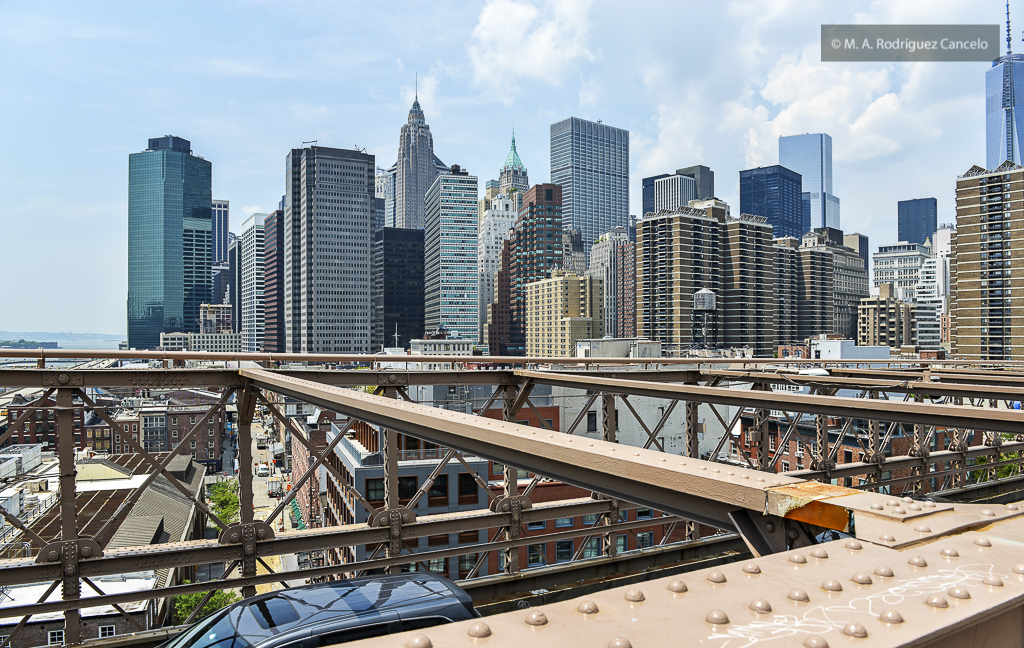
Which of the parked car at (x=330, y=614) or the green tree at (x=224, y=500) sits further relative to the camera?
the green tree at (x=224, y=500)

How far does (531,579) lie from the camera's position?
10.3 m

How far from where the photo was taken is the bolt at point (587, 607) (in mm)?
1816

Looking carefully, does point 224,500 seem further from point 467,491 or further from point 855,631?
point 855,631

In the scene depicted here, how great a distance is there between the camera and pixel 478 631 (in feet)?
5.43

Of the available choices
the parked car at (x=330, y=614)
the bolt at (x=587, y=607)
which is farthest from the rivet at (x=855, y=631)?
the parked car at (x=330, y=614)

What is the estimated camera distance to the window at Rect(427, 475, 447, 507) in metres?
30.3

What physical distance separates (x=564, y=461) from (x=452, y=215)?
7877 inches

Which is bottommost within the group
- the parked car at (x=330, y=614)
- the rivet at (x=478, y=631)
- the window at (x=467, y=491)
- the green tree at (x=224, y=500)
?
the green tree at (x=224, y=500)

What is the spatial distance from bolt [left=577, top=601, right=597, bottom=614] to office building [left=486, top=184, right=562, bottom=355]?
174559 millimetres

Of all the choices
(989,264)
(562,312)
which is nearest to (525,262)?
(562,312)

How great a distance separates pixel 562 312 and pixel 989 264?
84213 mm

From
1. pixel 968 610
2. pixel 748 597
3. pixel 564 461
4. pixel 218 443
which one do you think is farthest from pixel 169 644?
pixel 218 443

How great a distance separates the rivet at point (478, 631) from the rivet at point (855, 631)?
0.95 m

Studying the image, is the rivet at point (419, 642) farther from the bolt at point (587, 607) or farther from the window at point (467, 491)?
the window at point (467, 491)
